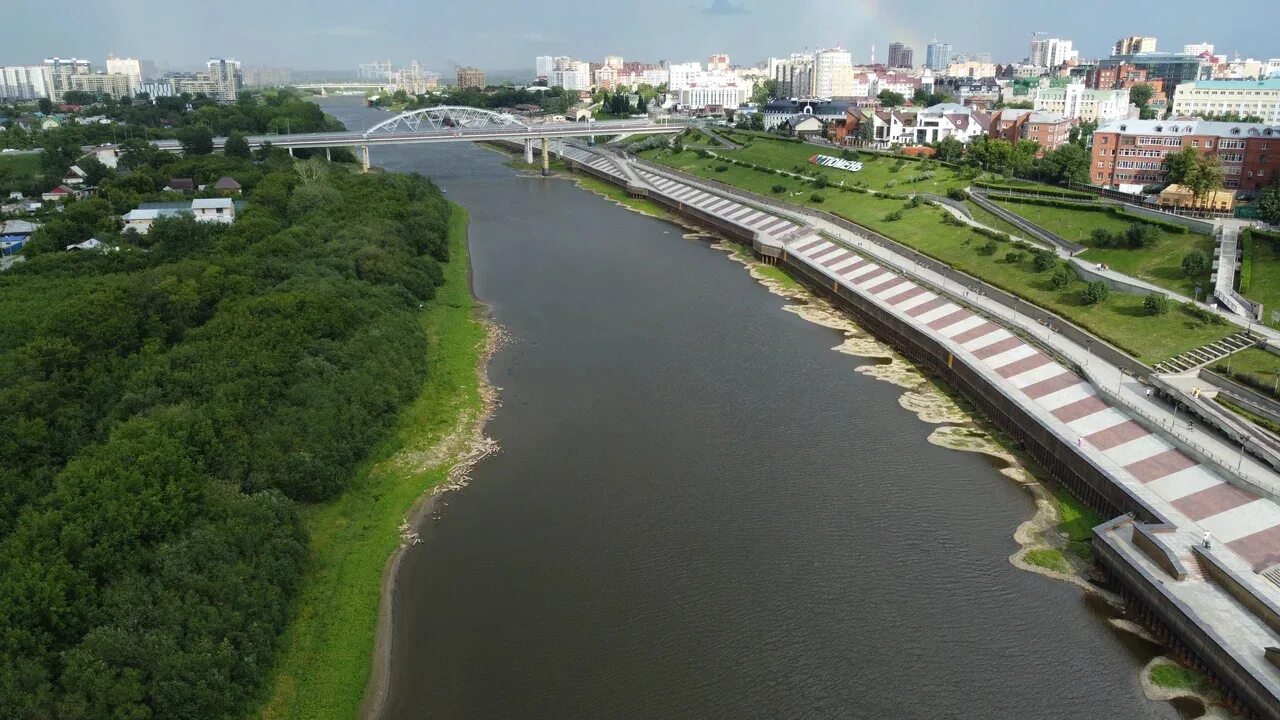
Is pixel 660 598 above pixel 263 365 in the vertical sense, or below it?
below

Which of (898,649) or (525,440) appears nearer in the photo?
(898,649)

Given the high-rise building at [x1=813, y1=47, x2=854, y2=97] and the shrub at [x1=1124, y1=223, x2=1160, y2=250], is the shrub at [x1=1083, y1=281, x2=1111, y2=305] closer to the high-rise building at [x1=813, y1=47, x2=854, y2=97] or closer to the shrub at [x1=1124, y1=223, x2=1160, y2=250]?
the shrub at [x1=1124, y1=223, x2=1160, y2=250]

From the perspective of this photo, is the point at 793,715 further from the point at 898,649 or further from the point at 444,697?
the point at 444,697

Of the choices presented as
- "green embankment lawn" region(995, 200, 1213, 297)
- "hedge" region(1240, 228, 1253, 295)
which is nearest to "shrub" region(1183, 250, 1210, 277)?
"green embankment lawn" region(995, 200, 1213, 297)

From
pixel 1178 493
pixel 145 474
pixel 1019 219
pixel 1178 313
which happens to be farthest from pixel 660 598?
pixel 1019 219

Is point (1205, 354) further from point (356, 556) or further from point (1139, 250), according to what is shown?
point (356, 556)

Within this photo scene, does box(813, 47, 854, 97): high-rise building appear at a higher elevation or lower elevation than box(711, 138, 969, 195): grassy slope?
higher
